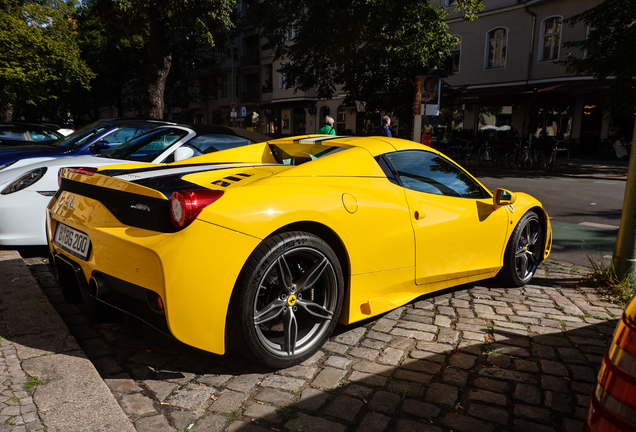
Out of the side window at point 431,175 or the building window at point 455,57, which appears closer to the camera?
the side window at point 431,175

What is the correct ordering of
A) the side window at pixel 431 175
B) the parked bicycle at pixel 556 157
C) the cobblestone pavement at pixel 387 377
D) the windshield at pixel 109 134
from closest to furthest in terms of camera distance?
1. the cobblestone pavement at pixel 387 377
2. the side window at pixel 431 175
3. the windshield at pixel 109 134
4. the parked bicycle at pixel 556 157

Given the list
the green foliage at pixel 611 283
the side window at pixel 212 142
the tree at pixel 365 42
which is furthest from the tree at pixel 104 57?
the green foliage at pixel 611 283

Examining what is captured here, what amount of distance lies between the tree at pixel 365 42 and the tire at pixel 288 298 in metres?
16.0

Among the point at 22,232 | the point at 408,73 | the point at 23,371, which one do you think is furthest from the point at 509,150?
the point at 23,371

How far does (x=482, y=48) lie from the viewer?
27.3 metres

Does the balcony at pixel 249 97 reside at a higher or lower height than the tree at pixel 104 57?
lower

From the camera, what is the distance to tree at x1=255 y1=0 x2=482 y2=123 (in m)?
17.5

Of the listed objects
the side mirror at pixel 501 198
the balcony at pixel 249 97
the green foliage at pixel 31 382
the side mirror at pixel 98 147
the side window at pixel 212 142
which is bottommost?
the green foliage at pixel 31 382

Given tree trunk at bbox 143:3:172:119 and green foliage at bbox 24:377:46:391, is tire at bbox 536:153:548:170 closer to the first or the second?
tree trunk at bbox 143:3:172:119

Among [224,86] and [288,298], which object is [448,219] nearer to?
[288,298]

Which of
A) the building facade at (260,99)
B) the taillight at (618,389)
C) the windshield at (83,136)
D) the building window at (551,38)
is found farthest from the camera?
the building facade at (260,99)

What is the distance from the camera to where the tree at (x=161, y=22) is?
44.9ft

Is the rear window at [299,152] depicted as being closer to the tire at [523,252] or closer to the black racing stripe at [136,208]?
the black racing stripe at [136,208]

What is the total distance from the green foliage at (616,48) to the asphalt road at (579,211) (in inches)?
126
